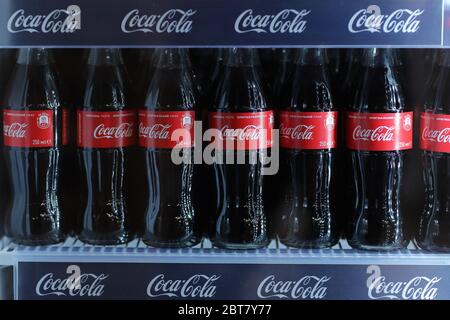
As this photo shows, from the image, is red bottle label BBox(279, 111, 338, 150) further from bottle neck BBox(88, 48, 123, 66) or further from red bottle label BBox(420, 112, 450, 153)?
bottle neck BBox(88, 48, 123, 66)

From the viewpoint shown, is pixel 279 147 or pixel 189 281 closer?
pixel 189 281

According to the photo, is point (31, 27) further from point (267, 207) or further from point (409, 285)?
point (409, 285)

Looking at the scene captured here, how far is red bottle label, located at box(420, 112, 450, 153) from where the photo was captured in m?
1.50

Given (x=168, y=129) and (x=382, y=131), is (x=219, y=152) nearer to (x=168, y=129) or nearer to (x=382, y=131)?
(x=168, y=129)

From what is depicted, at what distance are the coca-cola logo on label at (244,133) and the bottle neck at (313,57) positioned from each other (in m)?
0.26

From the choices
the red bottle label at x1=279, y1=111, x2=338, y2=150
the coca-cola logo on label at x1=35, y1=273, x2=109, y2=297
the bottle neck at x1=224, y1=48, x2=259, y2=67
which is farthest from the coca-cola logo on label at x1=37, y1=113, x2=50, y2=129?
the red bottle label at x1=279, y1=111, x2=338, y2=150

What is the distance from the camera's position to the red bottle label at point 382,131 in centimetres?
151

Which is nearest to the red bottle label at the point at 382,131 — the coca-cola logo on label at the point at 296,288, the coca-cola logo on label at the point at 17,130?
the coca-cola logo on label at the point at 296,288

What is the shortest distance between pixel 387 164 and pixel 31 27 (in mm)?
866

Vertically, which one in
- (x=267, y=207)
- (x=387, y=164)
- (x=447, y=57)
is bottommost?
(x=267, y=207)

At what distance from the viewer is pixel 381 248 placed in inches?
61.9

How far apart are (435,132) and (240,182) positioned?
1.52ft

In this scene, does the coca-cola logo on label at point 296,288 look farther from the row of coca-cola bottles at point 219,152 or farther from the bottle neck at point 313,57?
the bottle neck at point 313,57
